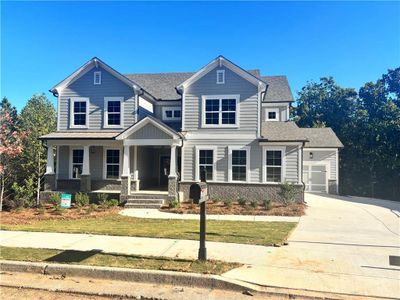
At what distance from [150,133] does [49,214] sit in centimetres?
618

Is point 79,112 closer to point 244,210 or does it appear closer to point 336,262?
point 244,210

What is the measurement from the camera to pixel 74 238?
29.4 ft

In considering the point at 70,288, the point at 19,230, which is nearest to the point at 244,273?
the point at 70,288

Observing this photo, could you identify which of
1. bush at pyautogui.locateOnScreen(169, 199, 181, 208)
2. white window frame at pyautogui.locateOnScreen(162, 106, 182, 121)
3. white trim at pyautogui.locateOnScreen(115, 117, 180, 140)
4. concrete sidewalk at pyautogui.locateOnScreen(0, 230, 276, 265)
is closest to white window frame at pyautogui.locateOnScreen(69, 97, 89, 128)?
white trim at pyautogui.locateOnScreen(115, 117, 180, 140)

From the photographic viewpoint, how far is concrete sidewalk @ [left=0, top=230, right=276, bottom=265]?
23.5ft

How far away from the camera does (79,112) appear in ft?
65.5

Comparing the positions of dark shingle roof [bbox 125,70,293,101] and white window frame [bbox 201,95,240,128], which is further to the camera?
dark shingle roof [bbox 125,70,293,101]

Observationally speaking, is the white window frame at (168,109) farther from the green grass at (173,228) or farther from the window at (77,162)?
the green grass at (173,228)

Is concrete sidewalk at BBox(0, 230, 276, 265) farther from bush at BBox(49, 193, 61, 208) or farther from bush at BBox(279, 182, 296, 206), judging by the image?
bush at BBox(279, 182, 296, 206)

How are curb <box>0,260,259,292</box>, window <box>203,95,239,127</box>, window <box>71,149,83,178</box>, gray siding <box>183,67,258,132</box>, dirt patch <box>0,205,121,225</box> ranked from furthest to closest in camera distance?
window <box>71,149,83,178</box>, window <box>203,95,239,127</box>, gray siding <box>183,67,258,132</box>, dirt patch <box>0,205,121,225</box>, curb <box>0,260,259,292</box>

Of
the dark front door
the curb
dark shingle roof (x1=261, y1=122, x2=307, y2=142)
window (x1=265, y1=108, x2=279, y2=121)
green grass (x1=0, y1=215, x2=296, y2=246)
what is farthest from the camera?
window (x1=265, y1=108, x2=279, y2=121)

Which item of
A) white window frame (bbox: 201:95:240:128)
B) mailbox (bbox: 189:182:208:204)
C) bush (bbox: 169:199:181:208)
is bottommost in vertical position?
Answer: bush (bbox: 169:199:181:208)

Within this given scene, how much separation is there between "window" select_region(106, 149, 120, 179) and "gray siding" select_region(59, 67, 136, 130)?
1628 millimetres

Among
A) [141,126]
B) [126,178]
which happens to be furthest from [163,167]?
[141,126]
